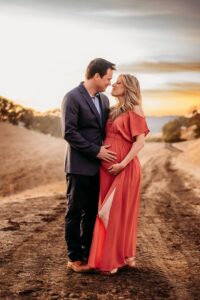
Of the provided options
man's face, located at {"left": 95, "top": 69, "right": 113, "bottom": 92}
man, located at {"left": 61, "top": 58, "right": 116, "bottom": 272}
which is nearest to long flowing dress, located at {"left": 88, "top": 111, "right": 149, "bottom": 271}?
man, located at {"left": 61, "top": 58, "right": 116, "bottom": 272}

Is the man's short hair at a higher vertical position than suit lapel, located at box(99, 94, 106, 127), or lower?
higher

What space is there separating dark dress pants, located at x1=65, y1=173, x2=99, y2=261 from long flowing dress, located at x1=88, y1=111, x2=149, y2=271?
0.40 ft

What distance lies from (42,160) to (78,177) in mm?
20303

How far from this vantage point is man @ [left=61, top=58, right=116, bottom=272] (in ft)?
17.5

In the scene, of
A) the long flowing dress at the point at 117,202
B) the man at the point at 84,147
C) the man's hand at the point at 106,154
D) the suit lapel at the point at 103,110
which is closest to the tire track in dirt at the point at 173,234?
the long flowing dress at the point at 117,202

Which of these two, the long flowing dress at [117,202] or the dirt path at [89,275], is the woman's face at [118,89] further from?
the dirt path at [89,275]

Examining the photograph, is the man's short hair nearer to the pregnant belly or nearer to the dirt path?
the pregnant belly

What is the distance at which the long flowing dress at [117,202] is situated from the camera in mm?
5422

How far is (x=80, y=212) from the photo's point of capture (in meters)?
5.51

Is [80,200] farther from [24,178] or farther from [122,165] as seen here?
[24,178]

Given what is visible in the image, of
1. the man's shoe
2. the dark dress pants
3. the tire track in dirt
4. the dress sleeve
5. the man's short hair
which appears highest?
the man's short hair

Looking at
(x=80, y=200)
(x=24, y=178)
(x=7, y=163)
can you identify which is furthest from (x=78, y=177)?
(x=7, y=163)

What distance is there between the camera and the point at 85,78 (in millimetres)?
5488

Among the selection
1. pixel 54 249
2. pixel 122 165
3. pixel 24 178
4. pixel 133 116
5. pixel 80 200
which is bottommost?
pixel 24 178
